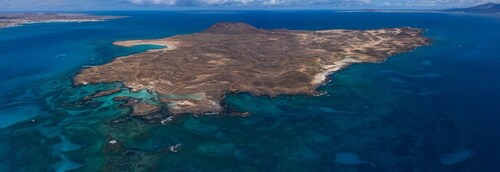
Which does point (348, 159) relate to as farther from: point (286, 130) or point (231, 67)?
point (231, 67)

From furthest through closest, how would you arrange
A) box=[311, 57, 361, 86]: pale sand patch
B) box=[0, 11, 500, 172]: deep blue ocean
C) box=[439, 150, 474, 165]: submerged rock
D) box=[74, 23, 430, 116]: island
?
box=[311, 57, 361, 86]: pale sand patch < box=[74, 23, 430, 116]: island < box=[0, 11, 500, 172]: deep blue ocean < box=[439, 150, 474, 165]: submerged rock

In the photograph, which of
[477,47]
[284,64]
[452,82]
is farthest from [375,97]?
[477,47]

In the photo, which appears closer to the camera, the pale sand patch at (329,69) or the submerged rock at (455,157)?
the submerged rock at (455,157)

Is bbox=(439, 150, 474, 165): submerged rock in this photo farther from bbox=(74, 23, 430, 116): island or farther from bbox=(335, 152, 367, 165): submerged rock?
bbox=(74, 23, 430, 116): island

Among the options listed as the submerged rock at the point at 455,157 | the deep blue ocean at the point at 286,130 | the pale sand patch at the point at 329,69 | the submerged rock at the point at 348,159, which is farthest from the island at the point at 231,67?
the submerged rock at the point at 455,157

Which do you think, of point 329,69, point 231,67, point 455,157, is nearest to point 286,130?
point 455,157

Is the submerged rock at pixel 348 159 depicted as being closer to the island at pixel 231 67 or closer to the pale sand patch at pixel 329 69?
the island at pixel 231 67

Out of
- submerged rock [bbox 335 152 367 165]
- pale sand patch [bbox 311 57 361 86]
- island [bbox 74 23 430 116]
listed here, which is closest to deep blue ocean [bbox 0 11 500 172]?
submerged rock [bbox 335 152 367 165]

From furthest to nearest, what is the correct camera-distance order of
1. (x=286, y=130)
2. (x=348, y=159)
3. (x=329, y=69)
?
(x=329, y=69) < (x=286, y=130) < (x=348, y=159)
